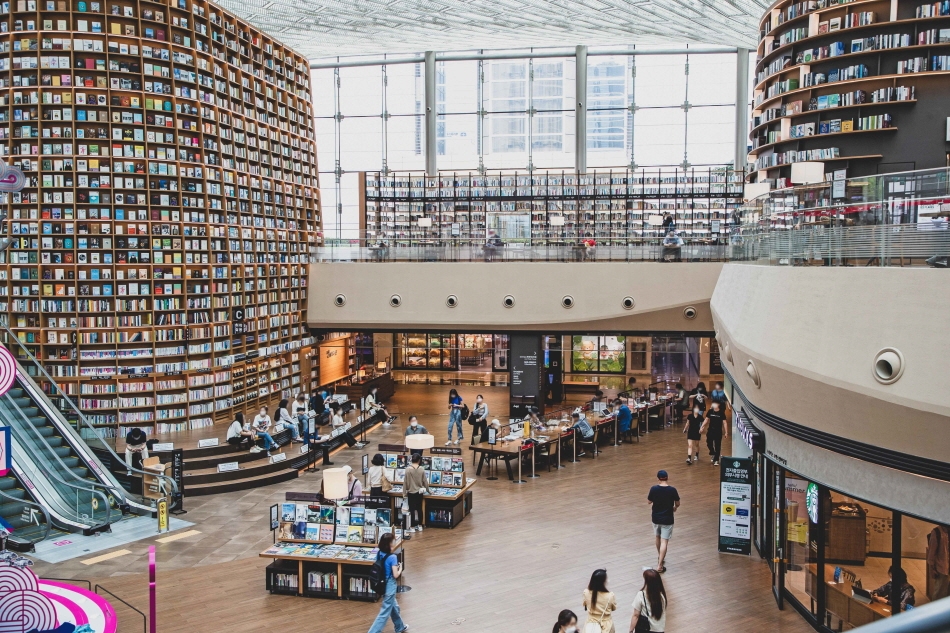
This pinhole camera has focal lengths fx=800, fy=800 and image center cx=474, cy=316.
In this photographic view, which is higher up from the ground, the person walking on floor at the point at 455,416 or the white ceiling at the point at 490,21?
the white ceiling at the point at 490,21

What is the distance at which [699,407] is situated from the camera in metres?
14.7

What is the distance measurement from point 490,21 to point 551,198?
19.8 ft

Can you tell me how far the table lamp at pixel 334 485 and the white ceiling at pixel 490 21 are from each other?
1106cm

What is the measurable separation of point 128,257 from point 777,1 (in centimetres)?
1245

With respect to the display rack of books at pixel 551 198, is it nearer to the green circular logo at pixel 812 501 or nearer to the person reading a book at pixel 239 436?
the person reading a book at pixel 239 436

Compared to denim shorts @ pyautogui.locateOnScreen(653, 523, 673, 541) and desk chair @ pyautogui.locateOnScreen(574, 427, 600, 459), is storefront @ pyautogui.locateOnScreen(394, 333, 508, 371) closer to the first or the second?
desk chair @ pyautogui.locateOnScreen(574, 427, 600, 459)

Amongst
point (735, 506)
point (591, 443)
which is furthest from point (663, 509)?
point (591, 443)

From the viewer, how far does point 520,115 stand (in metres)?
25.9

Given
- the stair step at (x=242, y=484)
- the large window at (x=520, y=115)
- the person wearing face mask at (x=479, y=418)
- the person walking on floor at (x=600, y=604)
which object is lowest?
the stair step at (x=242, y=484)

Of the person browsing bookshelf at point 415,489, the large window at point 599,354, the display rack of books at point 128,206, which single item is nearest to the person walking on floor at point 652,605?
the person browsing bookshelf at point 415,489

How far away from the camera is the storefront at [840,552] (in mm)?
6238

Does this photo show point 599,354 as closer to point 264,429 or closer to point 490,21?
point 490,21

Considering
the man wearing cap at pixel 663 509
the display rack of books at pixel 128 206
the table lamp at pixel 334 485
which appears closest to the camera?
the table lamp at pixel 334 485

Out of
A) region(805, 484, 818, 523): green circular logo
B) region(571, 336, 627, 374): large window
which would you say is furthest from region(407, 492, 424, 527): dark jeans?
region(571, 336, 627, 374): large window
